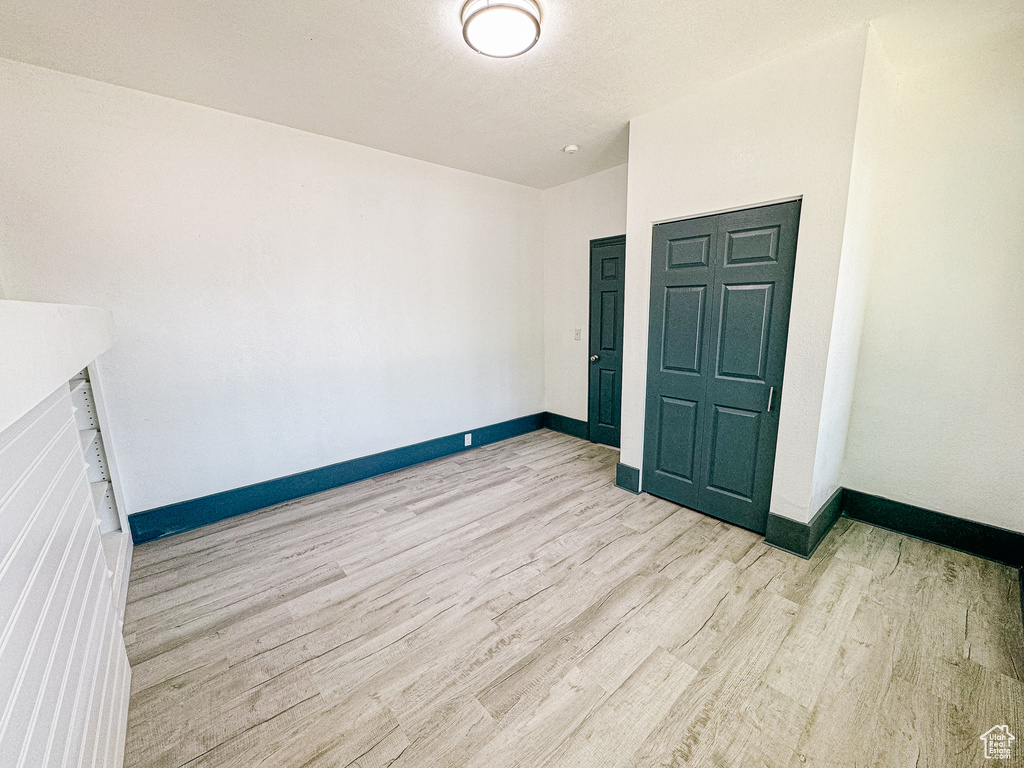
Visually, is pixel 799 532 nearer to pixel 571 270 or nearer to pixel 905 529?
pixel 905 529

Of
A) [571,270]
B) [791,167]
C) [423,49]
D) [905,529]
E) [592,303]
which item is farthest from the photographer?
[571,270]

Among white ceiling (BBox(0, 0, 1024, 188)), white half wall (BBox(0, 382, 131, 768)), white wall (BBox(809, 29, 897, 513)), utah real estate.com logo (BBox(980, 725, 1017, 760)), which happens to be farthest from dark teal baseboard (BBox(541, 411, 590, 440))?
white half wall (BBox(0, 382, 131, 768))

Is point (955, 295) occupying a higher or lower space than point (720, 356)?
higher

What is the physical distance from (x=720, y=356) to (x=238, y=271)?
3.41m

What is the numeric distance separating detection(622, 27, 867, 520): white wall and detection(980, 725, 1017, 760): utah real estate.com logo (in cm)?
105

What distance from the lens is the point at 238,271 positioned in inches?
110

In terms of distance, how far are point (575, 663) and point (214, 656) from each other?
162 cm

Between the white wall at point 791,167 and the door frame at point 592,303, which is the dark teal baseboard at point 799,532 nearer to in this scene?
the white wall at point 791,167

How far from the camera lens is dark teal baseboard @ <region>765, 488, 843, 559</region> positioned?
236 centimetres

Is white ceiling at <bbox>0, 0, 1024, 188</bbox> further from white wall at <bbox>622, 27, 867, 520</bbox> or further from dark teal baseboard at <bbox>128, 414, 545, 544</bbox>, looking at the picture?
dark teal baseboard at <bbox>128, 414, 545, 544</bbox>

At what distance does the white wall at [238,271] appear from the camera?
7.41 ft

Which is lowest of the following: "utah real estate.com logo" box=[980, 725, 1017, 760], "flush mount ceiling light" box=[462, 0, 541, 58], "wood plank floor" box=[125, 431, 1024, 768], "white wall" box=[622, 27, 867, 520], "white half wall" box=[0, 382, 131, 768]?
"utah real estate.com logo" box=[980, 725, 1017, 760]

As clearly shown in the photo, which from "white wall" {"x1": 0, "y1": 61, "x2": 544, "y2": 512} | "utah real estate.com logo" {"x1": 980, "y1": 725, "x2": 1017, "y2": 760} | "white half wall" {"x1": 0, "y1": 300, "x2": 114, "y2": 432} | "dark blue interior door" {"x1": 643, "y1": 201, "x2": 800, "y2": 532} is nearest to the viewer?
"white half wall" {"x1": 0, "y1": 300, "x2": 114, "y2": 432}

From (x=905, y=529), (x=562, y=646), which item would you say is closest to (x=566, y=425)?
(x=905, y=529)
